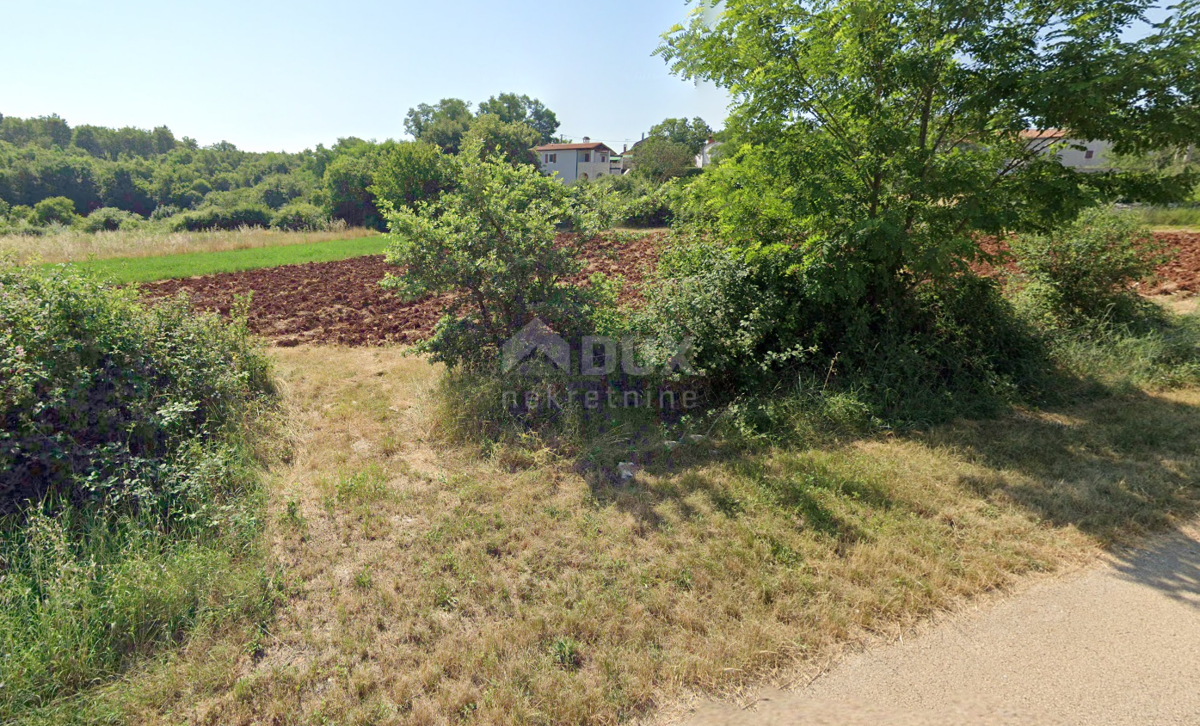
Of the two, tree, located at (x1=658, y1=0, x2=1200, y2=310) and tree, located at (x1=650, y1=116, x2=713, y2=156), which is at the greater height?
tree, located at (x1=650, y1=116, x2=713, y2=156)

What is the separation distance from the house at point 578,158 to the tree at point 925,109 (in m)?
51.9

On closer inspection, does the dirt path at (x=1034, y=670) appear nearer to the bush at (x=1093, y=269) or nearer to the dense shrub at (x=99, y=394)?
the dense shrub at (x=99, y=394)

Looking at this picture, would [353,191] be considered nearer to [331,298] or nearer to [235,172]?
[331,298]

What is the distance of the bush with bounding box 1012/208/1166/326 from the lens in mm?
7243

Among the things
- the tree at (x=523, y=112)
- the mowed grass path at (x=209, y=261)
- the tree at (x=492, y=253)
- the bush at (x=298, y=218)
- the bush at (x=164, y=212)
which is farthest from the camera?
the tree at (x=523, y=112)

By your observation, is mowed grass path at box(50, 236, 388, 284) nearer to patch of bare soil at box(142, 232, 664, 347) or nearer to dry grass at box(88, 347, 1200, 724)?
patch of bare soil at box(142, 232, 664, 347)

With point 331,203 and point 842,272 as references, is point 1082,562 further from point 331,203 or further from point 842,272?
point 331,203

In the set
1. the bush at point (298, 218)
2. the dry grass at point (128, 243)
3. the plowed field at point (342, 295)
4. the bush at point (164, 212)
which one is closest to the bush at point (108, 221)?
the bush at point (164, 212)

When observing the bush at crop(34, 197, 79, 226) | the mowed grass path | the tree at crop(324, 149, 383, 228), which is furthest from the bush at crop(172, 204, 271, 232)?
the mowed grass path

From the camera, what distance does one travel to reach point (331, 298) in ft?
41.2

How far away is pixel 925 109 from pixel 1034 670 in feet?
→ 17.7

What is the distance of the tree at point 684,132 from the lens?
46094 millimetres

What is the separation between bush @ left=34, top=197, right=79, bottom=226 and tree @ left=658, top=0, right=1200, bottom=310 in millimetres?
68839

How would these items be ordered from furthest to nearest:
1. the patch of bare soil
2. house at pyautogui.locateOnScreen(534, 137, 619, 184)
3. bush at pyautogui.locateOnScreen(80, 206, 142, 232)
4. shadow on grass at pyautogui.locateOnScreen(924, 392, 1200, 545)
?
house at pyautogui.locateOnScreen(534, 137, 619, 184) < bush at pyautogui.locateOnScreen(80, 206, 142, 232) < the patch of bare soil < shadow on grass at pyautogui.locateOnScreen(924, 392, 1200, 545)
